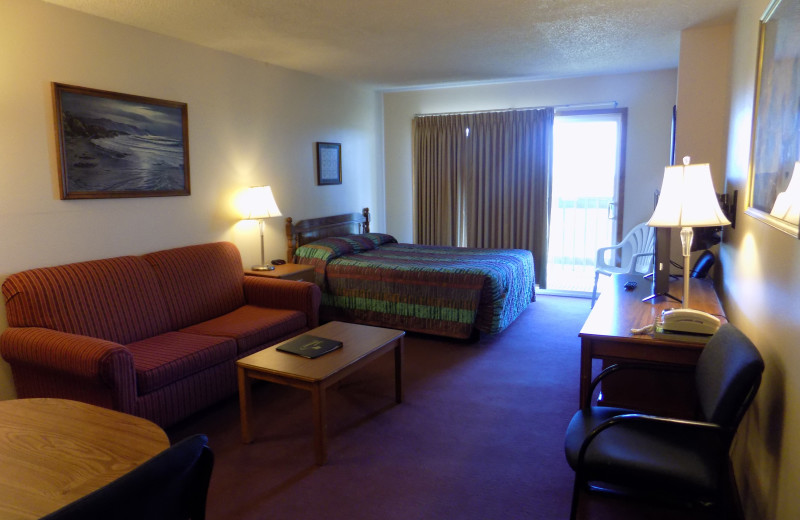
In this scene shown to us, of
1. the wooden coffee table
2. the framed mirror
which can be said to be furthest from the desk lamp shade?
the wooden coffee table

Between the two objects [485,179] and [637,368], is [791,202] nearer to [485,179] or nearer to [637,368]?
[637,368]

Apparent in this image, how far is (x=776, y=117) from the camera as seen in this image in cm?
184

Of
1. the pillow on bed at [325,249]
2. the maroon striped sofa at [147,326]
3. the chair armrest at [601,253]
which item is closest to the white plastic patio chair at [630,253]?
the chair armrest at [601,253]

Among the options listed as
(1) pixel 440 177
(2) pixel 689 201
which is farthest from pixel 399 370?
(1) pixel 440 177

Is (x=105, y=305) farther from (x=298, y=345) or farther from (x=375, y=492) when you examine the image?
(x=375, y=492)

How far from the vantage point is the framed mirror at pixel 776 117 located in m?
1.59

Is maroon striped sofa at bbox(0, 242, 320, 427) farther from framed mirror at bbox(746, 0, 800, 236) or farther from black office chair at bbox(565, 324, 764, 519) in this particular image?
Answer: framed mirror at bbox(746, 0, 800, 236)

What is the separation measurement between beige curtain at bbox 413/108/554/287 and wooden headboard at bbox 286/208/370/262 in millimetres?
775

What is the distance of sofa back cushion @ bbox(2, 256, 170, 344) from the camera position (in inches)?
111

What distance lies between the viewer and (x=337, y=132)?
580cm

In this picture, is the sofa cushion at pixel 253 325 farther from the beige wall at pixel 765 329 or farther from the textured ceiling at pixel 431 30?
the beige wall at pixel 765 329

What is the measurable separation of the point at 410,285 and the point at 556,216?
8.07 ft

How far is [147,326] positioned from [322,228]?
2436 millimetres

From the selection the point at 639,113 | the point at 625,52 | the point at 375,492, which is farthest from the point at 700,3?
the point at 375,492
